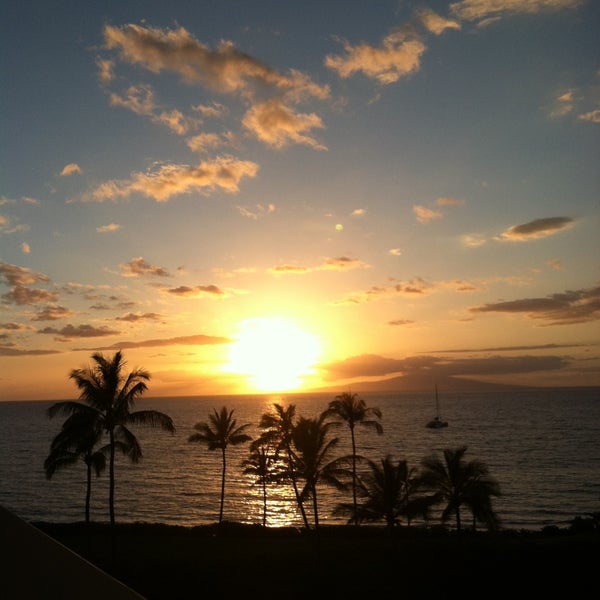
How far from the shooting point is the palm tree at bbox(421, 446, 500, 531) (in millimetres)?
29219

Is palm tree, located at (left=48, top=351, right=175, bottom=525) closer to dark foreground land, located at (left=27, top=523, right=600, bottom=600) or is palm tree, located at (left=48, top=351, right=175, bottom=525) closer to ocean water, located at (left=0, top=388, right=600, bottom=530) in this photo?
dark foreground land, located at (left=27, top=523, right=600, bottom=600)

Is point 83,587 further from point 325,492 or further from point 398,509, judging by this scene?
point 325,492

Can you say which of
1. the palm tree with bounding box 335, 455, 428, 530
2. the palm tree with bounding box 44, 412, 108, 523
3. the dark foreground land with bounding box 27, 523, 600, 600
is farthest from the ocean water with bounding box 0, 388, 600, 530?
the palm tree with bounding box 44, 412, 108, 523

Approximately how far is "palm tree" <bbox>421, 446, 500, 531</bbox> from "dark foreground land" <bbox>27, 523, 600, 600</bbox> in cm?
238

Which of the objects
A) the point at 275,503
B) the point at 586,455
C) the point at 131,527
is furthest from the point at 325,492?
the point at 586,455

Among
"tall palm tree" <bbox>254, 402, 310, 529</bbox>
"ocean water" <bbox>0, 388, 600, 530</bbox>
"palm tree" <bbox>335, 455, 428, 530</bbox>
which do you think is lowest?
"ocean water" <bbox>0, 388, 600, 530</bbox>

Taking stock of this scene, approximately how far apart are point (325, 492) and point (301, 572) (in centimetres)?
4282

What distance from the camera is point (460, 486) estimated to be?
3006cm

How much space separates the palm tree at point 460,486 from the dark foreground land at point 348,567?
7.81ft

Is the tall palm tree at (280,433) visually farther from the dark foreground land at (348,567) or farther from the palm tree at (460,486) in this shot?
the palm tree at (460,486)

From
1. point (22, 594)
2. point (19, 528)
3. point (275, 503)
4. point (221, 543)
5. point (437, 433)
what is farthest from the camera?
point (437, 433)

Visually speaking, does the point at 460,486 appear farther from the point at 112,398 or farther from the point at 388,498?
the point at 112,398

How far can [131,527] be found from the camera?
40719 millimetres

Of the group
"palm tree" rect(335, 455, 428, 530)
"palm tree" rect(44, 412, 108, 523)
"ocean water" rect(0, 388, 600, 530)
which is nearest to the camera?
"palm tree" rect(44, 412, 108, 523)
